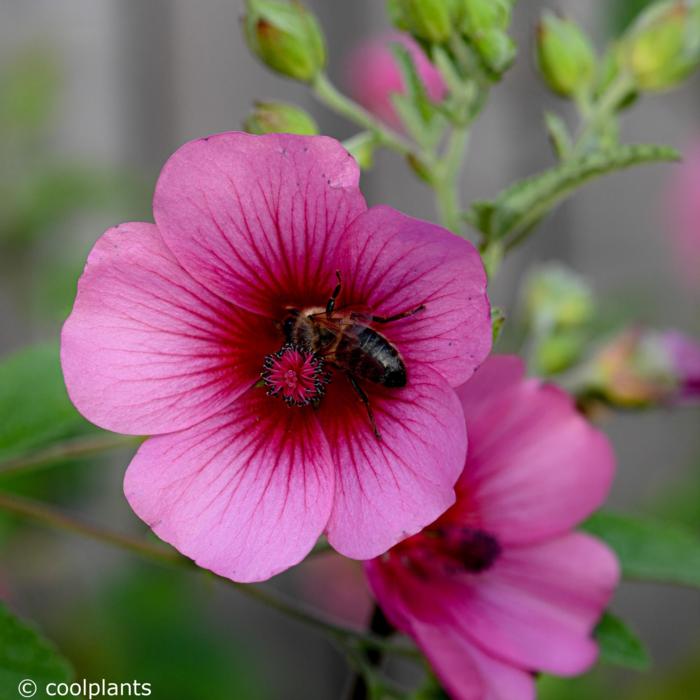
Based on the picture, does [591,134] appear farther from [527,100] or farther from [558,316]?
[527,100]

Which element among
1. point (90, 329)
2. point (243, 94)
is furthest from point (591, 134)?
point (243, 94)

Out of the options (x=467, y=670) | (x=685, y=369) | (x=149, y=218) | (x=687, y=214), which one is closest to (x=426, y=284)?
(x=467, y=670)

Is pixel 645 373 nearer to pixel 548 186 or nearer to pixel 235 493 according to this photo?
pixel 548 186

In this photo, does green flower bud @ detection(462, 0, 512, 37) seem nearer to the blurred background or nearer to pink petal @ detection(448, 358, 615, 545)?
pink petal @ detection(448, 358, 615, 545)

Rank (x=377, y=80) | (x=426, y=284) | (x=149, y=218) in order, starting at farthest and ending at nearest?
(x=377, y=80), (x=149, y=218), (x=426, y=284)

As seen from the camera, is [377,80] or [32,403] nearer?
[32,403]

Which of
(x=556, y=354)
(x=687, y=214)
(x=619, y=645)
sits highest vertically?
(x=556, y=354)
